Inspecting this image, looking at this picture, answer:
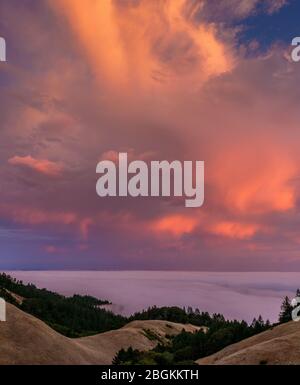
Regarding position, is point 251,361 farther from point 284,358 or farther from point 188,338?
point 188,338

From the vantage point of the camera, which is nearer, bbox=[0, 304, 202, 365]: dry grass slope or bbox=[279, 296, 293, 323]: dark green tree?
bbox=[0, 304, 202, 365]: dry grass slope

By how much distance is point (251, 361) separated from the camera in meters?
84.8

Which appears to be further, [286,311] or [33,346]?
[286,311]

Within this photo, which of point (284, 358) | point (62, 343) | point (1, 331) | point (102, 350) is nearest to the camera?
point (284, 358)

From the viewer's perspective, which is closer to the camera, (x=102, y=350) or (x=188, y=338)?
(x=102, y=350)

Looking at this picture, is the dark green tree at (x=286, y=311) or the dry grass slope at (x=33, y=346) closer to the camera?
the dry grass slope at (x=33, y=346)
